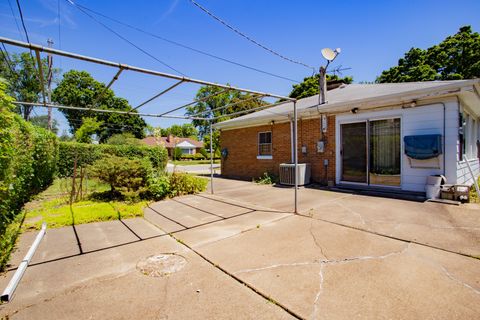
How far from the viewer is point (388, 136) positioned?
761 centimetres

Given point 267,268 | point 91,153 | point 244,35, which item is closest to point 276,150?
point 244,35

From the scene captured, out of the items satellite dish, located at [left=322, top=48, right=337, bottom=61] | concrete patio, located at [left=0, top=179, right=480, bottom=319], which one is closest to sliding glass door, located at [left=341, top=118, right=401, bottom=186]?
concrete patio, located at [left=0, top=179, right=480, bottom=319]

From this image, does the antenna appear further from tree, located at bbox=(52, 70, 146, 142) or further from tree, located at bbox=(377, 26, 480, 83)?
tree, located at bbox=(52, 70, 146, 142)

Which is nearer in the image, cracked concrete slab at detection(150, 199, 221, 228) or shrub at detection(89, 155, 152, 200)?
cracked concrete slab at detection(150, 199, 221, 228)

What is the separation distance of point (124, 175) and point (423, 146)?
8.86 m

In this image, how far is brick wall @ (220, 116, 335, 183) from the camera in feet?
29.7

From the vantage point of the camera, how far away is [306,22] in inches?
372

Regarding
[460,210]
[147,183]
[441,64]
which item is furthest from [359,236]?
[441,64]

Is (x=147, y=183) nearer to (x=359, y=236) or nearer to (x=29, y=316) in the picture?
(x=29, y=316)

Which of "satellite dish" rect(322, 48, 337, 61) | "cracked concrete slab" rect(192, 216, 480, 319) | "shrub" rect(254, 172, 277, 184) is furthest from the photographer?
"shrub" rect(254, 172, 277, 184)

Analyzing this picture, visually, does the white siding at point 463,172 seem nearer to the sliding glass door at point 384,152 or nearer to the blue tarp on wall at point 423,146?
the blue tarp on wall at point 423,146

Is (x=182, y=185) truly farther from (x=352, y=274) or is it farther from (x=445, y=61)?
(x=445, y=61)

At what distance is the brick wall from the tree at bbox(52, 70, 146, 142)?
30212 mm

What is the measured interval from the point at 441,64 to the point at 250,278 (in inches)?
1235
